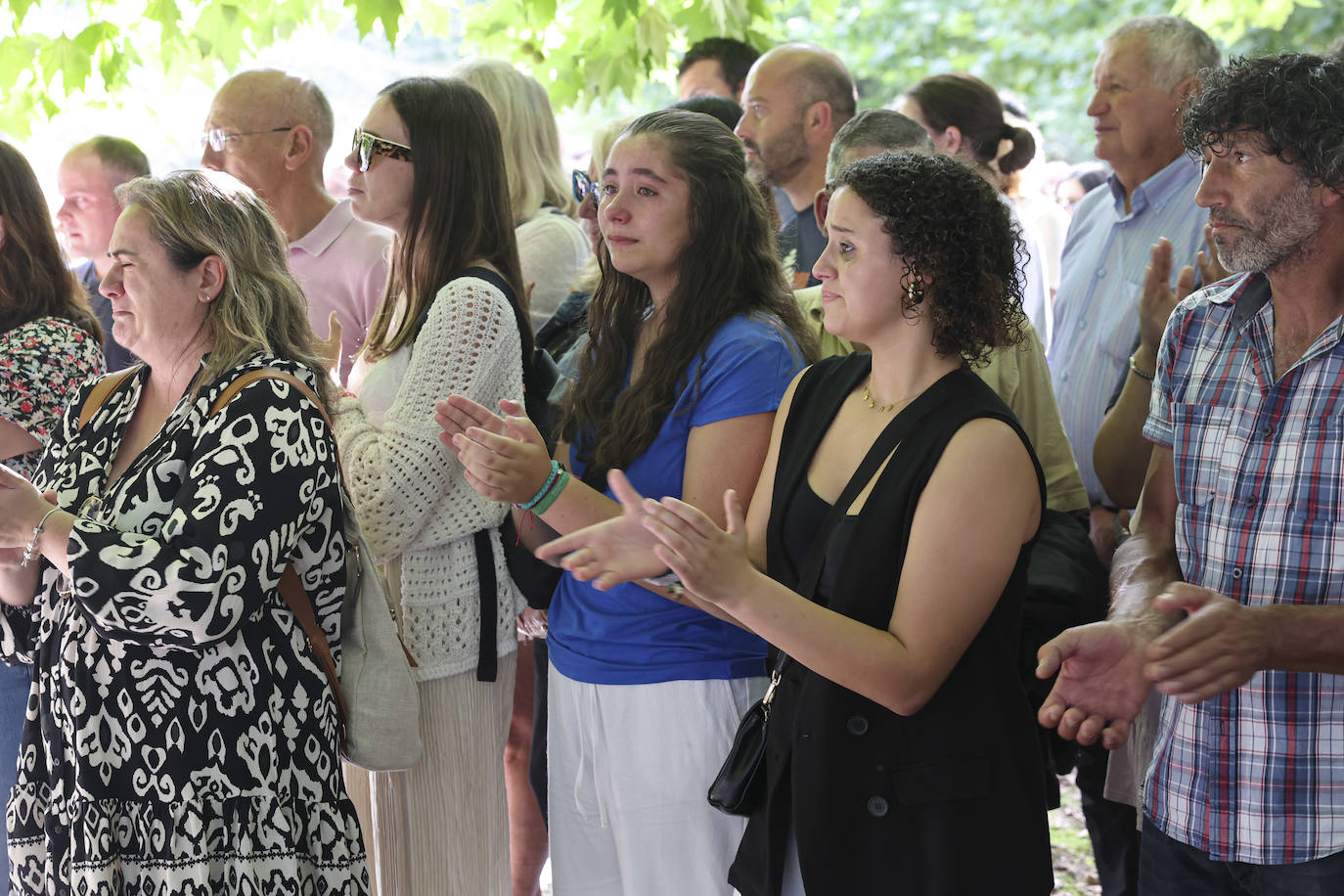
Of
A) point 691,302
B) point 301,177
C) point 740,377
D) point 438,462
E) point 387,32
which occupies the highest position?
point 387,32

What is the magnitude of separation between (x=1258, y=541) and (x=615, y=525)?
989 mm

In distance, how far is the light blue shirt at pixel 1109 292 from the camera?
11.1 ft

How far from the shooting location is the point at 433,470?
8.66 feet

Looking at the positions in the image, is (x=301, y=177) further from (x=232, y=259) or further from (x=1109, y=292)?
(x=1109, y=292)

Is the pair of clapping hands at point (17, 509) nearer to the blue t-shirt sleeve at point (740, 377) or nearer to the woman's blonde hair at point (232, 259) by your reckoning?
the woman's blonde hair at point (232, 259)

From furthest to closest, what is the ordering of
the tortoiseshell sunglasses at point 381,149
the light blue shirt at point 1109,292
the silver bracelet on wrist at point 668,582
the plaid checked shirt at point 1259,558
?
the light blue shirt at point 1109,292 → the tortoiseshell sunglasses at point 381,149 → the silver bracelet on wrist at point 668,582 → the plaid checked shirt at point 1259,558

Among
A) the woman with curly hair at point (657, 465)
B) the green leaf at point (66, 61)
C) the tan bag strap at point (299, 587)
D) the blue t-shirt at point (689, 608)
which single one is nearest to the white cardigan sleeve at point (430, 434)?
the woman with curly hair at point (657, 465)

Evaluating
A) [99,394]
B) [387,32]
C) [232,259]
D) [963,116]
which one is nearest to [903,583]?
[232,259]

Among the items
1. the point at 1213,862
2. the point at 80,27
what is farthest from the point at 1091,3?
the point at 1213,862

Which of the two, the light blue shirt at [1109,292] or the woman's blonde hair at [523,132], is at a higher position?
the woman's blonde hair at [523,132]

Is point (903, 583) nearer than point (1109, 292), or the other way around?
point (903, 583)

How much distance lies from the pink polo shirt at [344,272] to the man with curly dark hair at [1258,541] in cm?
248

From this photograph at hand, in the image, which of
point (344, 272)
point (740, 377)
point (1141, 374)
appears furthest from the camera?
point (344, 272)

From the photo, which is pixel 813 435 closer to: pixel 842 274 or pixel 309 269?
pixel 842 274
